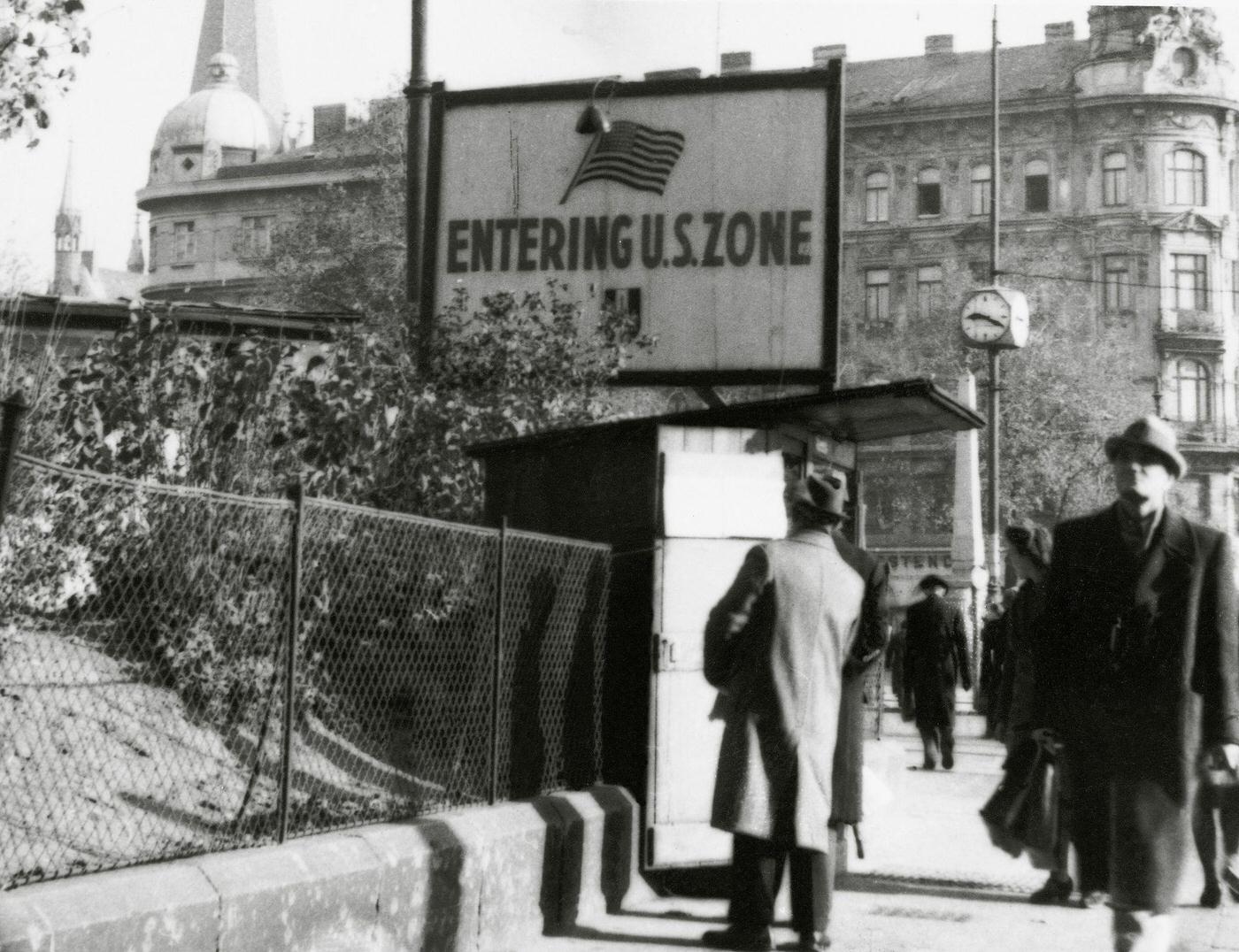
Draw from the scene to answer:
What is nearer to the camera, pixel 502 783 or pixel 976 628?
pixel 502 783

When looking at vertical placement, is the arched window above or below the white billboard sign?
above

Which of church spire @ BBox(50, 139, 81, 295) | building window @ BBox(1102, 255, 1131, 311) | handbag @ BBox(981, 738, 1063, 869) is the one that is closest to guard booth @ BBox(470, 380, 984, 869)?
handbag @ BBox(981, 738, 1063, 869)

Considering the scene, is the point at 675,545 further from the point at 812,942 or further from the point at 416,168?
the point at 416,168

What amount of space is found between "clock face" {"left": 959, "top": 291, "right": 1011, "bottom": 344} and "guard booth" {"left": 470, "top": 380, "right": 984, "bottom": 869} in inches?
870

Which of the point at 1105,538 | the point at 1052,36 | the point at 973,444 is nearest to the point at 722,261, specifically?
the point at 1105,538

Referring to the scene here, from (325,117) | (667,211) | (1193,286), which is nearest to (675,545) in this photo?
(667,211)

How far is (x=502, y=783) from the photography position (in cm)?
775

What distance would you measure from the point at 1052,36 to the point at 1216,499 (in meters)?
20.3

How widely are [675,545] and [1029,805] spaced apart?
10.0ft

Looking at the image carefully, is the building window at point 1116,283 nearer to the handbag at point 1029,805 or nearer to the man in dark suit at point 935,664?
the man in dark suit at point 935,664

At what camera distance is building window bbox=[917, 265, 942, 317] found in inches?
2630

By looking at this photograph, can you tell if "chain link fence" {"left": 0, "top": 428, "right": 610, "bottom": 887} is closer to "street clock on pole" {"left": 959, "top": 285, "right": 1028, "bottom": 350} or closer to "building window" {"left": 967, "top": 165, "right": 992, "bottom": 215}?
"street clock on pole" {"left": 959, "top": 285, "right": 1028, "bottom": 350}

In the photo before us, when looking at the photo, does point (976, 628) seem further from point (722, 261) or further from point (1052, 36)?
point (1052, 36)

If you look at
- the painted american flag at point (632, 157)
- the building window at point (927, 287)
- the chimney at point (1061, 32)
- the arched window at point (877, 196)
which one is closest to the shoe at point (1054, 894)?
the painted american flag at point (632, 157)
